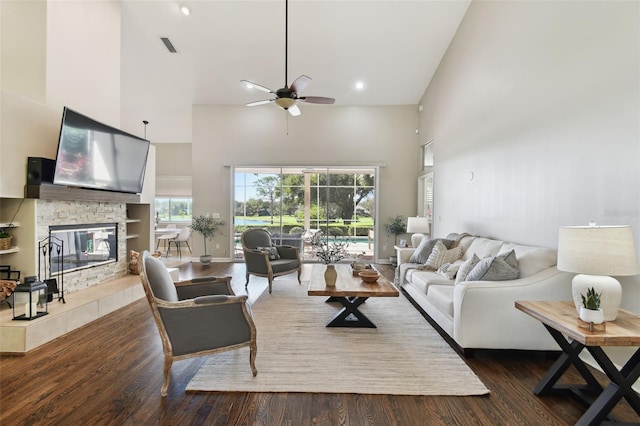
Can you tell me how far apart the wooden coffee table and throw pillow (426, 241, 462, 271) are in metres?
1.11

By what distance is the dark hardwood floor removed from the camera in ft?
6.43

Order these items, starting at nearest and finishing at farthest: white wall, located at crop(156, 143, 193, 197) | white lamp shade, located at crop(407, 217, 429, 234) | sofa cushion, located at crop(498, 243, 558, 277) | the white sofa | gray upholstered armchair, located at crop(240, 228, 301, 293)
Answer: the white sofa, sofa cushion, located at crop(498, 243, 558, 277), gray upholstered armchair, located at crop(240, 228, 301, 293), white lamp shade, located at crop(407, 217, 429, 234), white wall, located at crop(156, 143, 193, 197)

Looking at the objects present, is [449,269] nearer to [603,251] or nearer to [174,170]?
[603,251]

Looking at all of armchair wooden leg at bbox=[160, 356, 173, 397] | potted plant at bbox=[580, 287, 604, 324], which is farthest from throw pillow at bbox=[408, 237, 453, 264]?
armchair wooden leg at bbox=[160, 356, 173, 397]

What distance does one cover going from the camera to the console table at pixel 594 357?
173 centimetres

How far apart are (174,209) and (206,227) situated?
12.2 ft

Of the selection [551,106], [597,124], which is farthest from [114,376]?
[551,106]

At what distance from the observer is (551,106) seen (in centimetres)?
326

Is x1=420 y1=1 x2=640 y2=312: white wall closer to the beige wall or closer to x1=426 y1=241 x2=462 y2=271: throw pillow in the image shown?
x1=426 y1=241 x2=462 y2=271: throw pillow

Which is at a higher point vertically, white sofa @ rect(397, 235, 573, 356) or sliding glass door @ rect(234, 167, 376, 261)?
sliding glass door @ rect(234, 167, 376, 261)

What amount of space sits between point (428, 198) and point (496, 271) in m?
4.70

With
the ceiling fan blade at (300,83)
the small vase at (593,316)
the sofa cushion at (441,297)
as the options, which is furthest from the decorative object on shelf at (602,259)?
the ceiling fan blade at (300,83)

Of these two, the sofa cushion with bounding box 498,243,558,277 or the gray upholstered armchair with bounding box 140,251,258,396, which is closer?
the gray upholstered armchair with bounding box 140,251,258,396

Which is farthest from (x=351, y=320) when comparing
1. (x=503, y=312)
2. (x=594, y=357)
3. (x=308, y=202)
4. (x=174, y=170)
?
(x=174, y=170)
